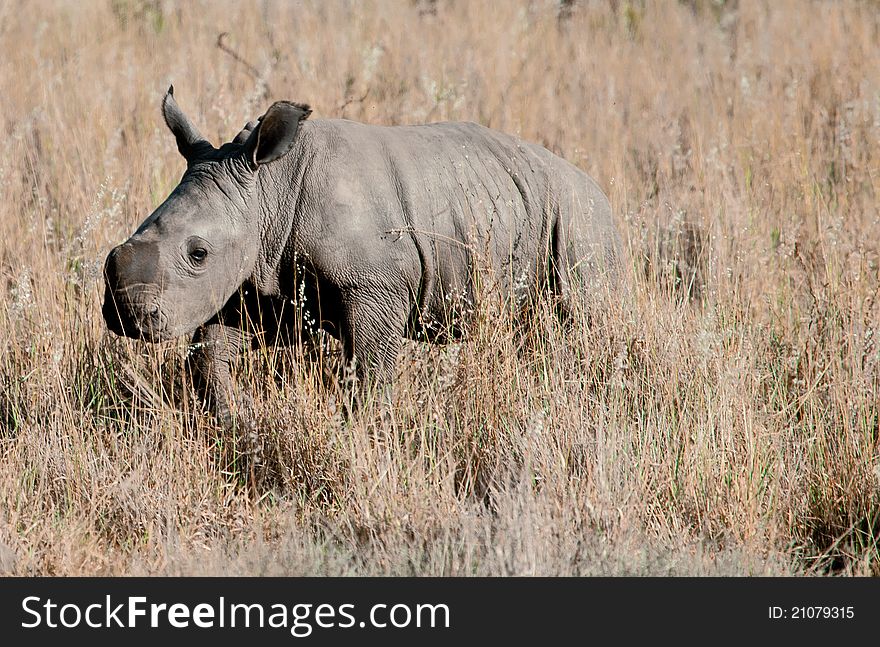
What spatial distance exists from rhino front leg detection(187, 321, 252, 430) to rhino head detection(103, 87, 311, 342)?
35cm

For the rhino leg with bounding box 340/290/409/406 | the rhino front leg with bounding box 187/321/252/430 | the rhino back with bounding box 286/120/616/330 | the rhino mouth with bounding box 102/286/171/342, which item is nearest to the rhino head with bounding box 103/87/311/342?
the rhino mouth with bounding box 102/286/171/342

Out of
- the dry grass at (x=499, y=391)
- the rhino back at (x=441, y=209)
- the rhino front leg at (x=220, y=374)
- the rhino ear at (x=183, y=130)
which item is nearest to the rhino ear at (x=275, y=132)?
the rhino back at (x=441, y=209)

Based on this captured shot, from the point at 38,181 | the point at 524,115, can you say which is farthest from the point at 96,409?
the point at 524,115

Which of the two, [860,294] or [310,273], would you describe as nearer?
[310,273]

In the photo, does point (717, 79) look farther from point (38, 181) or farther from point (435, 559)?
point (435, 559)

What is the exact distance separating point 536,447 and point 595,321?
3.29 feet

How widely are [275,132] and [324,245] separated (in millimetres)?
498

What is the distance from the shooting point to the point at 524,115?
8.10 m

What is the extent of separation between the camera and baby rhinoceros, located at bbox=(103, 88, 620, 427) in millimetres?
4445

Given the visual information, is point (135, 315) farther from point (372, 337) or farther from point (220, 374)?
point (372, 337)

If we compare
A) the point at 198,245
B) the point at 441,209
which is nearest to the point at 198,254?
the point at 198,245

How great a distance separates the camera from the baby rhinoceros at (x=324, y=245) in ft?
14.6

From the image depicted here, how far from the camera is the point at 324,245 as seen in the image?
4586 mm

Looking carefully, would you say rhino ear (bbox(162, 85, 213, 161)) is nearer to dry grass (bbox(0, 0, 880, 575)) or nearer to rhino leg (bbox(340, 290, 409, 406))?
dry grass (bbox(0, 0, 880, 575))
